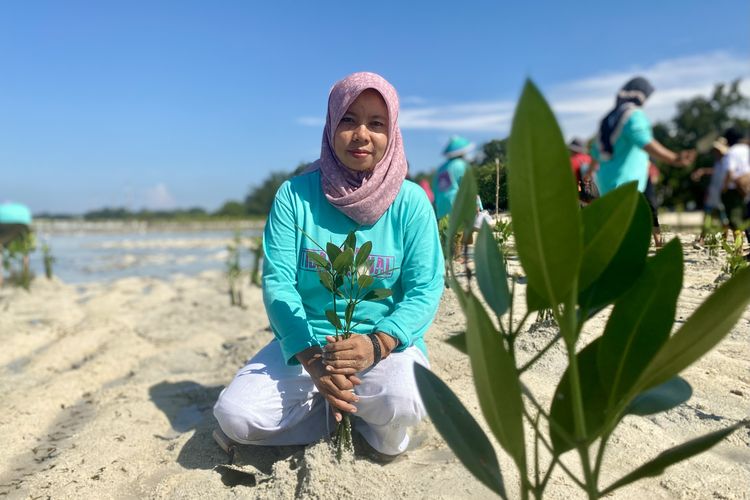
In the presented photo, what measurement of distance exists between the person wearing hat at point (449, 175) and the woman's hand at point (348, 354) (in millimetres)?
2140

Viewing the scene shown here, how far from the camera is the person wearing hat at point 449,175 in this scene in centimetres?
400

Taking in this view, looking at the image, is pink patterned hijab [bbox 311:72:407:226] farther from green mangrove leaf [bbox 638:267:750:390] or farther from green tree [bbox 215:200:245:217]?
green tree [bbox 215:200:245:217]

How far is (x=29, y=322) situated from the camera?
16.1ft

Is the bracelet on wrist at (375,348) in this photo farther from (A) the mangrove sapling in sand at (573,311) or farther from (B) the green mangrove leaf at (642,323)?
(B) the green mangrove leaf at (642,323)

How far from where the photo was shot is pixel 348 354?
Result: 64.4 inches

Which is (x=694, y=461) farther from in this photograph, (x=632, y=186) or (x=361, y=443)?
(x=632, y=186)

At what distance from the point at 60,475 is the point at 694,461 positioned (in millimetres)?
1910

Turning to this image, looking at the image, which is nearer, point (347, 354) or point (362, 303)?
point (347, 354)

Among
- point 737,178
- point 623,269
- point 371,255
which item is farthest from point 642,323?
point 737,178

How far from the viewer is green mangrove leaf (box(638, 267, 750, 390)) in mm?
737

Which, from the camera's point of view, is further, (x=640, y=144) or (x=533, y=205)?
(x=640, y=144)

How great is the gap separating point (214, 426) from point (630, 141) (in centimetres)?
315

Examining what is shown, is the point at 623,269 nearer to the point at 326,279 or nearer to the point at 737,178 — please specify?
the point at 326,279

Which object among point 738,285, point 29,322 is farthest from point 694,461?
point 29,322
